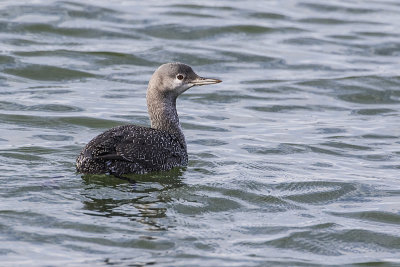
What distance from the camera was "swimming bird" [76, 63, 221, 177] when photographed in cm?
917

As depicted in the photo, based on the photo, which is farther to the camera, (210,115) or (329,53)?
(329,53)

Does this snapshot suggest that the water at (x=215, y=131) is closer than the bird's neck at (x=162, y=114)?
Yes

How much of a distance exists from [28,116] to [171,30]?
6013 millimetres

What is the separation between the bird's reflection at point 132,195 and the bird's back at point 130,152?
0.11 metres

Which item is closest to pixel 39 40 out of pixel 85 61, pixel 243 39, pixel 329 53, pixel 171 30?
pixel 85 61

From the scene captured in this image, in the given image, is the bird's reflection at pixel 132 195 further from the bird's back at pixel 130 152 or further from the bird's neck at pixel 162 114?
the bird's neck at pixel 162 114

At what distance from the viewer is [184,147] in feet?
34.2

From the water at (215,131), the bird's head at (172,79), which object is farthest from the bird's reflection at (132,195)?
the bird's head at (172,79)

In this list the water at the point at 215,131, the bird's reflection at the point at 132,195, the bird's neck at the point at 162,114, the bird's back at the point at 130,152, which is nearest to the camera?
the water at the point at 215,131

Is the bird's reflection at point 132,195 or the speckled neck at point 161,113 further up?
the speckled neck at point 161,113

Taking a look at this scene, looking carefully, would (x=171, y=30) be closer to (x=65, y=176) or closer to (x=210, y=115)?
(x=210, y=115)

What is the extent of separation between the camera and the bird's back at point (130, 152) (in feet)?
30.0

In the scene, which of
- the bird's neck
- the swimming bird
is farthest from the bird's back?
the bird's neck

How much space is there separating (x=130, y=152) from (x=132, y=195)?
1.97ft
